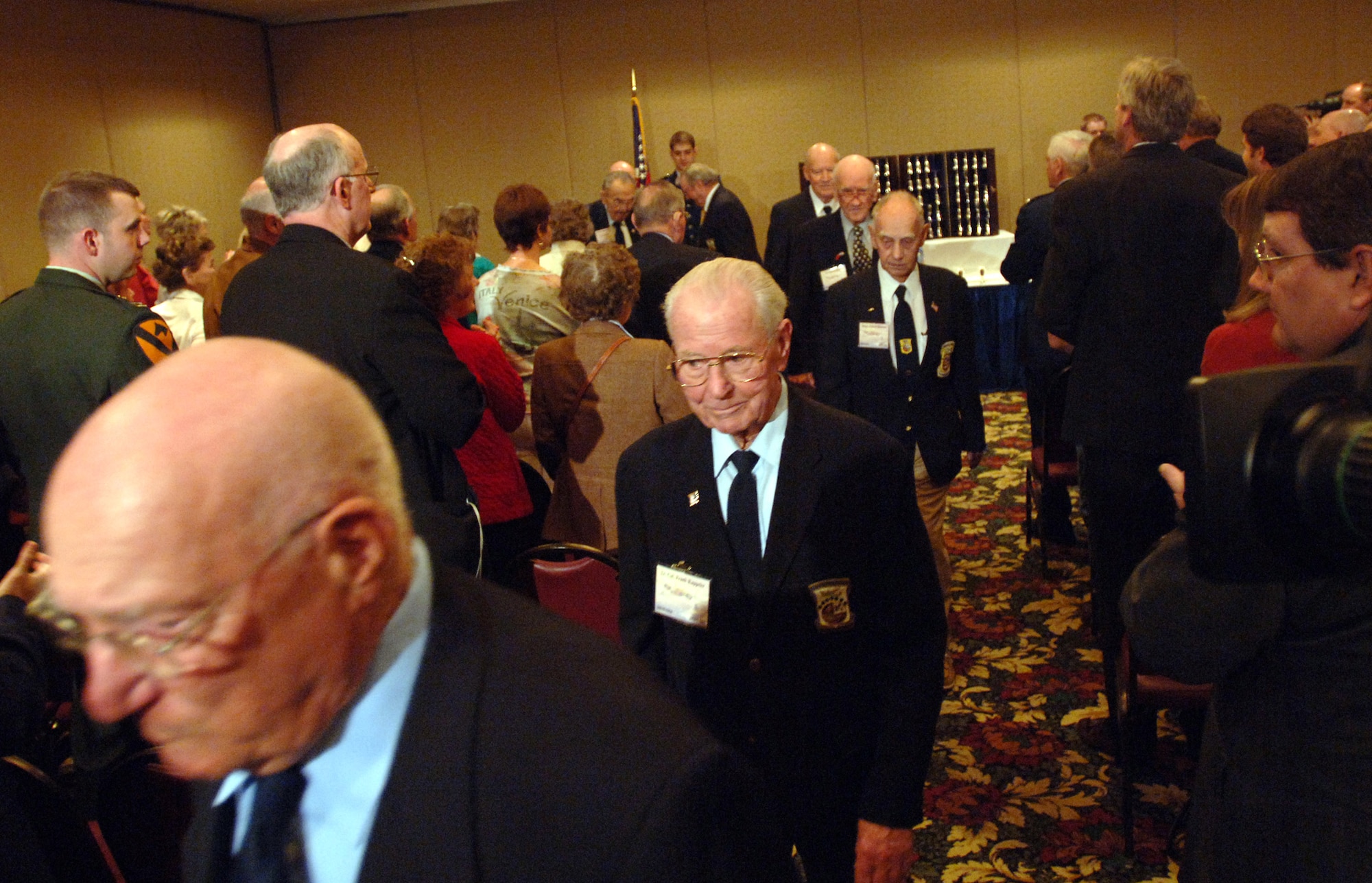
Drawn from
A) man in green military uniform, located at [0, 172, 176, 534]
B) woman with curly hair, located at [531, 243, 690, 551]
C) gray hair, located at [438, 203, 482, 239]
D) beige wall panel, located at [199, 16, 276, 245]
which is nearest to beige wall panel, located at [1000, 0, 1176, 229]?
gray hair, located at [438, 203, 482, 239]

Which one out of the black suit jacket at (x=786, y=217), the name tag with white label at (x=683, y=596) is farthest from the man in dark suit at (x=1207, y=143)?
the name tag with white label at (x=683, y=596)

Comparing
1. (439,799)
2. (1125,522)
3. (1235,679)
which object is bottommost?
(1125,522)

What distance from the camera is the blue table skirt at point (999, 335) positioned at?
25.2 feet

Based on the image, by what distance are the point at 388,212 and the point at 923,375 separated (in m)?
2.00

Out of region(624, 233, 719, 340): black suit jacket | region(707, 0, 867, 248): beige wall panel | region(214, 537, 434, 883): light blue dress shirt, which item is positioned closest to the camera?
region(214, 537, 434, 883): light blue dress shirt

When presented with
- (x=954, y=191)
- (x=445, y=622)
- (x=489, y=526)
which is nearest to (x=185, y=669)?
(x=445, y=622)

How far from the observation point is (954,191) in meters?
9.41

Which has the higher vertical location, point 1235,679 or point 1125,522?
point 1235,679

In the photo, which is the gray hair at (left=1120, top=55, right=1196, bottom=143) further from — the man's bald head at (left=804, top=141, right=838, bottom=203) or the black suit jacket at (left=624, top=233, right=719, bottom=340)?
the man's bald head at (left=804, top=141, right=838, bottom=203)

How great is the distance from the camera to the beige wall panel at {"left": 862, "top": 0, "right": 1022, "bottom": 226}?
9.92 metres

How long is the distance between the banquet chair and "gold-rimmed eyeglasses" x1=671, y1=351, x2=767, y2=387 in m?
0.83

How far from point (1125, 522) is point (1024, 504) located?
2.10 meters

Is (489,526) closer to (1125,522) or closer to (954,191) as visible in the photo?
(1125,522)

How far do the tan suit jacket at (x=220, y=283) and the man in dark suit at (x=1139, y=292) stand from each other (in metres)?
2.99
